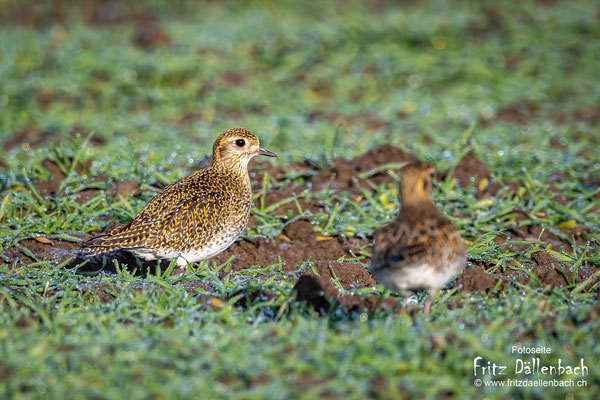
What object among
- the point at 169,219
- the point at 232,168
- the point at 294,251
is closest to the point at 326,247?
the point at 294,251

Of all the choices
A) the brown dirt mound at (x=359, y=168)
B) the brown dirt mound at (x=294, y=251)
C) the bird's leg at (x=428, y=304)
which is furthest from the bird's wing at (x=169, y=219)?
the bird's leg at (x=428, y=304)

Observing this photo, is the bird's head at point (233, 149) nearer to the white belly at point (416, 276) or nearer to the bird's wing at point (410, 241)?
the bird's wing at point (410, 241)

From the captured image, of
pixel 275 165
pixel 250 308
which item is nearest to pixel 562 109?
pixel 275 165

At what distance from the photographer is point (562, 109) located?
11.0 m

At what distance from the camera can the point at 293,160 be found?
8.27m

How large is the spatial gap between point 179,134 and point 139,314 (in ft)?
18.2

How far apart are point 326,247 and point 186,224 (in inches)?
54.0

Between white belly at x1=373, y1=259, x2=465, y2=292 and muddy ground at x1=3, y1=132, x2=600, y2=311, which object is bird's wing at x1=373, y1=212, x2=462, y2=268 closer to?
white belly at x1=373, y1=259, x2=465, y2=292

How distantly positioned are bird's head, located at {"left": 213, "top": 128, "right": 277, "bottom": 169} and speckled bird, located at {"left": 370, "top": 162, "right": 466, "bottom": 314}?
206 centimetres

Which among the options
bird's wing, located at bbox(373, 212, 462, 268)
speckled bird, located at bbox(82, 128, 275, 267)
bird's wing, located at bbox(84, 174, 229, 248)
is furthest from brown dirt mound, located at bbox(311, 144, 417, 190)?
bird's wing, located at bbox(373, 212, 462, 268)

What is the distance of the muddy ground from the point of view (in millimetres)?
5203

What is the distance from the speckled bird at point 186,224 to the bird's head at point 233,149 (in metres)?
0.22

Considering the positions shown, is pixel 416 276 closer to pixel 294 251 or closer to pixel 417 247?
pixel 417 247

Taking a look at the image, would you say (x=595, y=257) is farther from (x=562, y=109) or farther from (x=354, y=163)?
(x=562, y=109)
